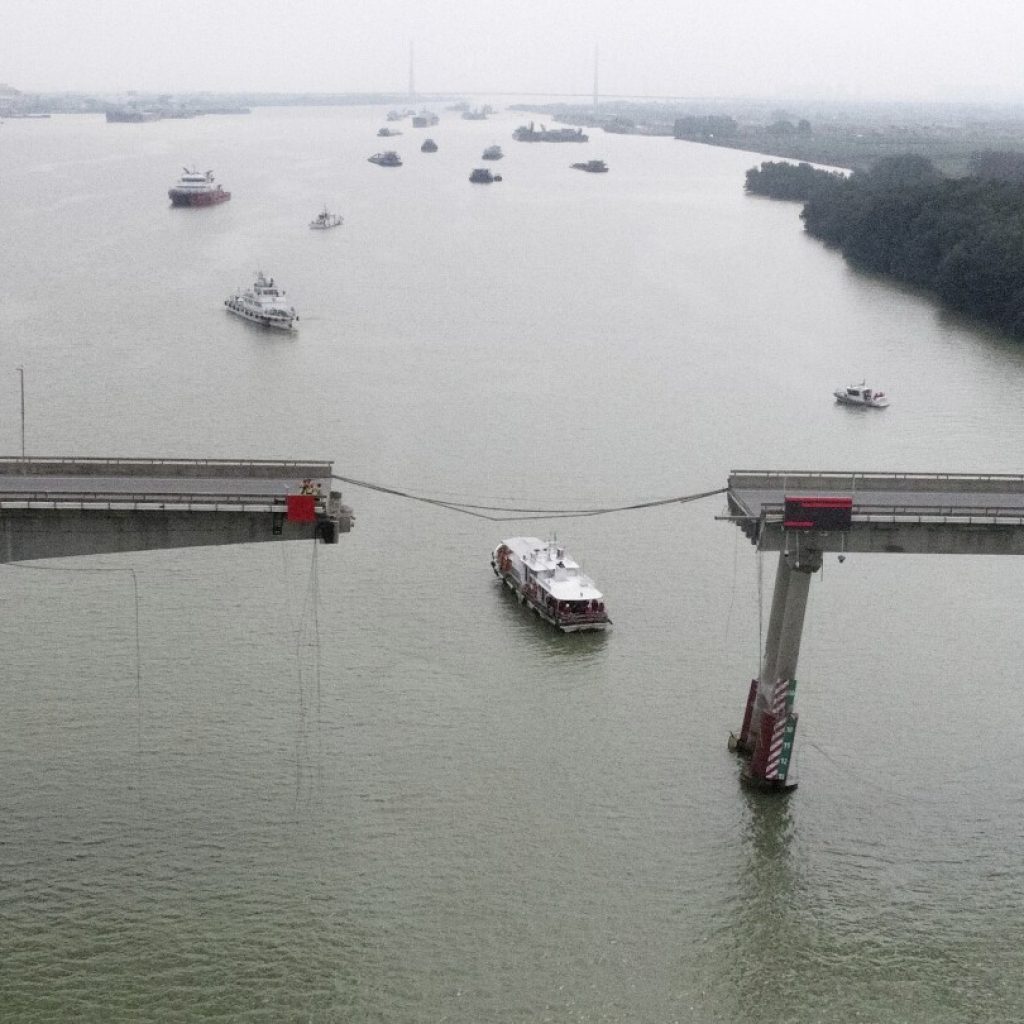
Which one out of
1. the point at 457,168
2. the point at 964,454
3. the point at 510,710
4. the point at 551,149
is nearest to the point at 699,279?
the point at 964,454

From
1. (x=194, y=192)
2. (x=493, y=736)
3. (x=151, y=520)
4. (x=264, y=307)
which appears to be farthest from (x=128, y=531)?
(x=194, y=192)

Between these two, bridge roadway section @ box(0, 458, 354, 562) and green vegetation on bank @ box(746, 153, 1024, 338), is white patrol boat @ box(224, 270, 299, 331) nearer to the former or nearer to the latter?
green vegetation on bank @ box(746, 153, 1024, 338)

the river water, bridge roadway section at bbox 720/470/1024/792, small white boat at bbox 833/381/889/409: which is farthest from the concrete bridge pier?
small white boat at bbox 833/381/889/409

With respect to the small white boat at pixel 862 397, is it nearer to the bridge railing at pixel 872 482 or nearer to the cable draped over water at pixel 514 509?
the cable draped over water at pixel 514 509

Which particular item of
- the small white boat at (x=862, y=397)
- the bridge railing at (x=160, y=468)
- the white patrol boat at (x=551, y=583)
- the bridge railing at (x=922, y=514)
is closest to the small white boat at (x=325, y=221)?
the small white boat at (x=862, y=397)

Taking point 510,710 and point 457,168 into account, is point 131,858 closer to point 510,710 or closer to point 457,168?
point 510,710

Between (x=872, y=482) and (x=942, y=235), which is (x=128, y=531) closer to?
(x=872, y=482)
